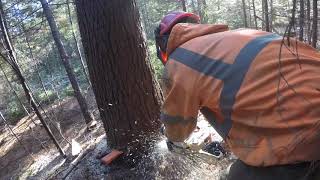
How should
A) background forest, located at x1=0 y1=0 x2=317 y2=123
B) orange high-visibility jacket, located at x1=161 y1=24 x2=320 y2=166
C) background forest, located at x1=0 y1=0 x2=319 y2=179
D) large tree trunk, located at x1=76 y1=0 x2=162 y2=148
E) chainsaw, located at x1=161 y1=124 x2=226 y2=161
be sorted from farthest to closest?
background forest, located at x1=0 y1=0 x2=317 y2=123 → background forest, located at x1=0 y1=0 x2=319 y2=179 → large tree trunk, located at x1=76 y1=0 x2=162 y2=148 → chainsaw, located at x1=161 y1=124 x2=226 y2=161 → orange high-visibility jacket, located at x1=161 y1=24 x2=320 y2=166

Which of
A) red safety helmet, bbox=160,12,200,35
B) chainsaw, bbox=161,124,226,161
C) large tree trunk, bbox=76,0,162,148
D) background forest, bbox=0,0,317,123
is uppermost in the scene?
red safety helmet, bbox=160,12,200,35

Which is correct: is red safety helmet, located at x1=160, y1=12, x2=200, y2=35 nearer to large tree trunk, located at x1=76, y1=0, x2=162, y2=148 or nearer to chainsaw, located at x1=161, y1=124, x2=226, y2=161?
large tree trunk, located at x1=76, y1=0, x2=162, y2=148

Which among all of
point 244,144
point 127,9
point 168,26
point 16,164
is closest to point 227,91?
point 244,144

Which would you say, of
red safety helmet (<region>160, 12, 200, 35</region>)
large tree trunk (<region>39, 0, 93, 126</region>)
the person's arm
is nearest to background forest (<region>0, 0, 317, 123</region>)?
large tree trunk (<region>39, 0, 93, 126</region>)

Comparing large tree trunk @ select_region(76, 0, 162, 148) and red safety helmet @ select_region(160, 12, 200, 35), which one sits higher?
red safety helmet @ select_region(160, 12, 200, 35)

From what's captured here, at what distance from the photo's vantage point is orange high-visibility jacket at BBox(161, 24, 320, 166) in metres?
1.98

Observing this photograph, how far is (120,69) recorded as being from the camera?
3.78m

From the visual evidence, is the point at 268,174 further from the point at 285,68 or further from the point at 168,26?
the point at 168,26

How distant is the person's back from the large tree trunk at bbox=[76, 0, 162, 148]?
1313 millimetres

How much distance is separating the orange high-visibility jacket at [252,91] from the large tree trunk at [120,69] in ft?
4.30

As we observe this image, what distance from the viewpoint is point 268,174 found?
215 cm

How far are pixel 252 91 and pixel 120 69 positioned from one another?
1983mm

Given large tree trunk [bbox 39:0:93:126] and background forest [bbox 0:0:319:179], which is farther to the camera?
large tree trunk [bbox 39:0:93:126]

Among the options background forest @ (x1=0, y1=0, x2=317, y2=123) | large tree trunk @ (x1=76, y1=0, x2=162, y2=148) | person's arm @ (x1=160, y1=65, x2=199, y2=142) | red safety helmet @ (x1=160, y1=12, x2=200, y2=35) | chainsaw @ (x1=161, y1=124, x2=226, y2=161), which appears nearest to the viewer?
person's arm @ (x1=160, y1=65, x2=199, y2=142)
